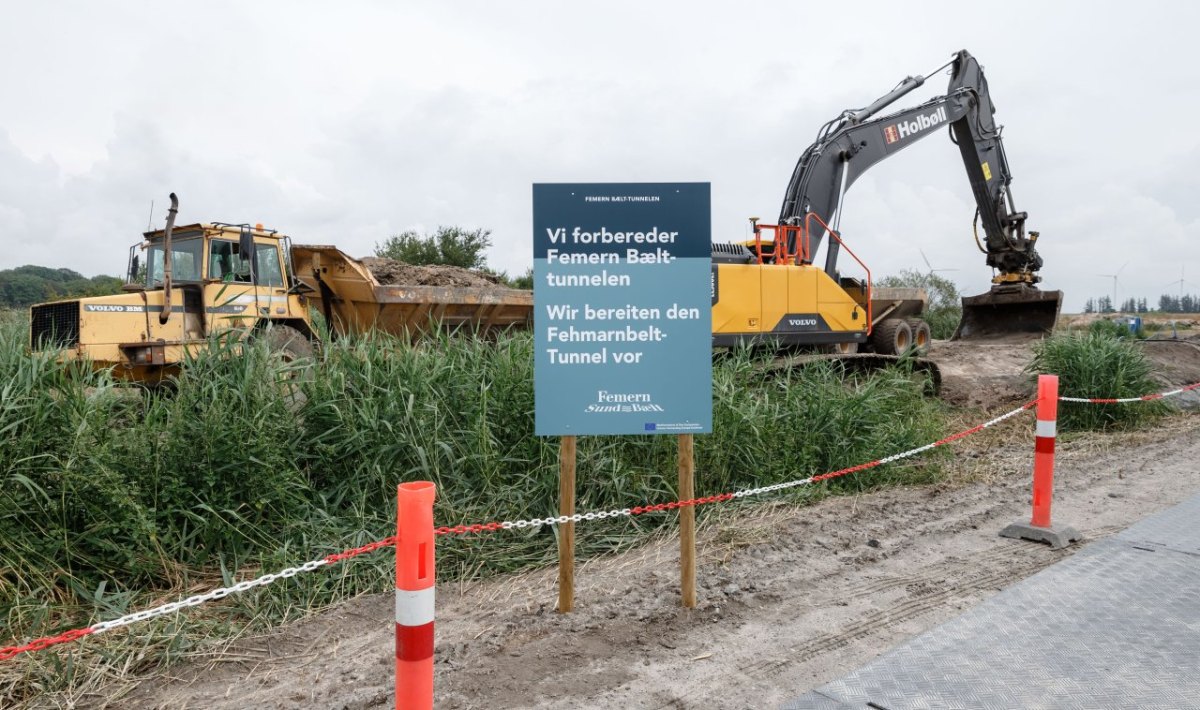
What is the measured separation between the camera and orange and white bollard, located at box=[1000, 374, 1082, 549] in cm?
577

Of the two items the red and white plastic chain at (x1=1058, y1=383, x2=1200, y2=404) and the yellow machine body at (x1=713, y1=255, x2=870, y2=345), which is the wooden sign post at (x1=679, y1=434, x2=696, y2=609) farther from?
the yellow machine body at (x1=713, y1=255, x2=870, y2=345)

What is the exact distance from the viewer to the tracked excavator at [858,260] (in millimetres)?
10500

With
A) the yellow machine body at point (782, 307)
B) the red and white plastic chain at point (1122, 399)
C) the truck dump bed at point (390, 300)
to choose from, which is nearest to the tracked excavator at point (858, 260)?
the yellow machine body at point (782, 307)

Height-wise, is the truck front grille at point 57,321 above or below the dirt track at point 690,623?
above

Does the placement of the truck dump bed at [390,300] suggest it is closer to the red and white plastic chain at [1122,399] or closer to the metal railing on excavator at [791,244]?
the metal railing on excavator at [791,244]

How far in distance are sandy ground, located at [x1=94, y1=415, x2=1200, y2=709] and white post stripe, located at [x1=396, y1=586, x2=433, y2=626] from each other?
36.6 inches

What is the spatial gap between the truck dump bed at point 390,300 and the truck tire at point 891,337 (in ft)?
20.8

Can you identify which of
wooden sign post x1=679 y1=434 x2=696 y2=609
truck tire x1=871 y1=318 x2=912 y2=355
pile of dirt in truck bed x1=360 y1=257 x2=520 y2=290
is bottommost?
wooden sign post x1=679 y1=434 x2=696 y2=609

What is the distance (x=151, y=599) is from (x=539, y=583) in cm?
211

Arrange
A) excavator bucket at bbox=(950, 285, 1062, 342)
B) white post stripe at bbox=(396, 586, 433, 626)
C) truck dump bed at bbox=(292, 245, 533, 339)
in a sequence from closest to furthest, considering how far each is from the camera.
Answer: white post stripe at bbox=(396, 586, 433, 626) < truck dump bed at bbox=(292, 245, 533, 339) < excavator bucket at bbox=(950, 285, 1062, 342)

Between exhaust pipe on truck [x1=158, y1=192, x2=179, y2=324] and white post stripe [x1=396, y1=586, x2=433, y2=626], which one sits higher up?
exhaust pipe on truck [x1=158, y1=192, x2=179, y2=324]

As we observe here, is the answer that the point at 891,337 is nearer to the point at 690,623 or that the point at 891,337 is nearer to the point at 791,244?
the point at 791,244

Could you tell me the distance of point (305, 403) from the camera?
19.4ft

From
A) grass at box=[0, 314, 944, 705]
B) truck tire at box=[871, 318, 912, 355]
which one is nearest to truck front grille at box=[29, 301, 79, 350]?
grass at box=[0, 314, 944, 705]
